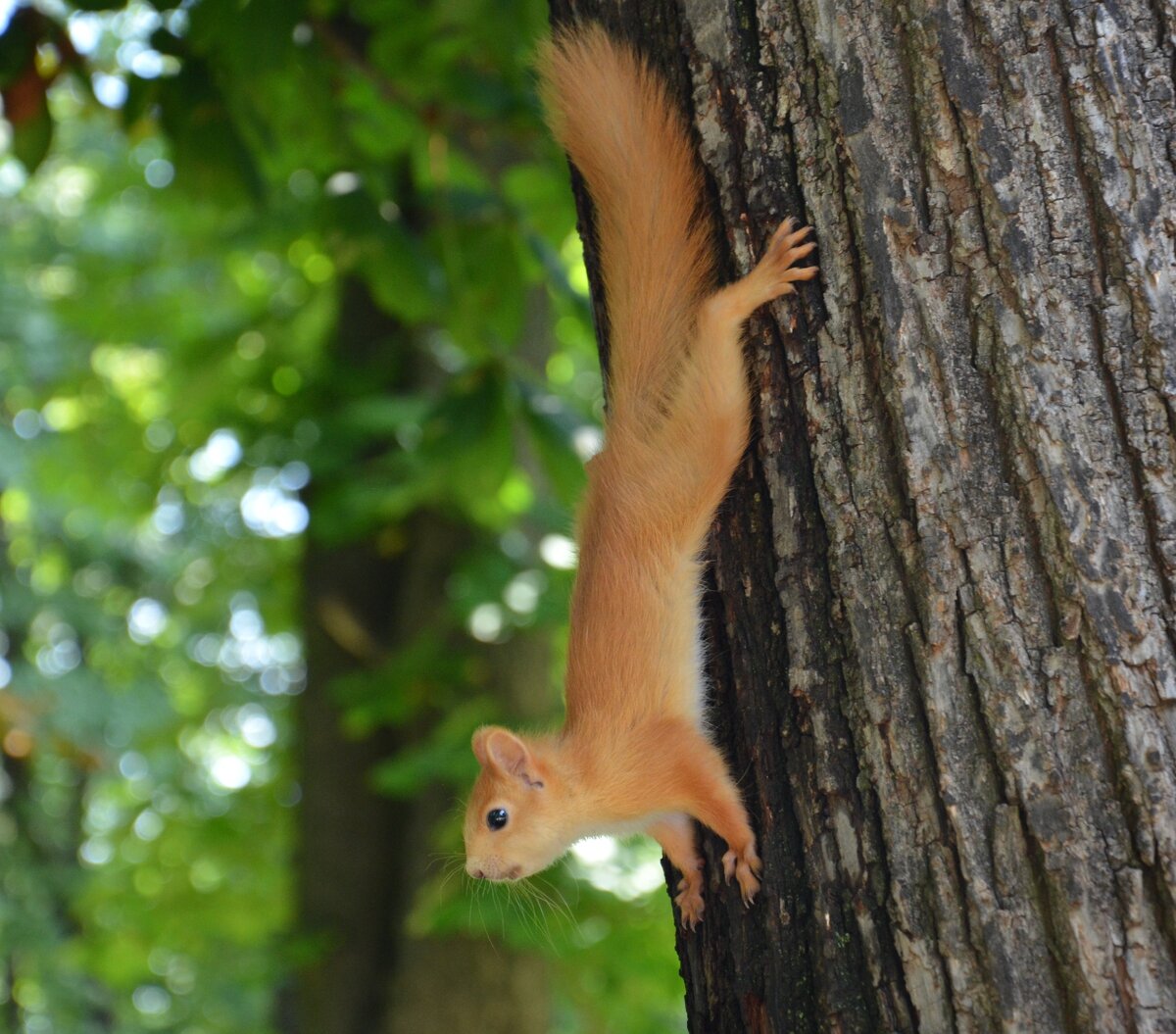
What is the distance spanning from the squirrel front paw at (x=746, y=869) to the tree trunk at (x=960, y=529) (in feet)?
0.07

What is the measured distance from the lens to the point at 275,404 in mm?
5473

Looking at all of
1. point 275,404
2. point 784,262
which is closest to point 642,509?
point 784,262

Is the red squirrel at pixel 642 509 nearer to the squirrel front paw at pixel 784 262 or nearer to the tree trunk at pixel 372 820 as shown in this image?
the squirrel front paw at pixel 784 262

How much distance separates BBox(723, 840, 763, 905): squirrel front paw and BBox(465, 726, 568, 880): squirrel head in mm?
709

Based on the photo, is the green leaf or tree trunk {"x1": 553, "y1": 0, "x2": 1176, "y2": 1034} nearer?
tree trunk {"x1": 553, "y1": 0, "x2": 1176, "y2": 1034}

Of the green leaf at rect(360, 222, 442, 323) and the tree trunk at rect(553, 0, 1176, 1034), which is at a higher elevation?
the green leaf at rect(360, 222, 442, 323)

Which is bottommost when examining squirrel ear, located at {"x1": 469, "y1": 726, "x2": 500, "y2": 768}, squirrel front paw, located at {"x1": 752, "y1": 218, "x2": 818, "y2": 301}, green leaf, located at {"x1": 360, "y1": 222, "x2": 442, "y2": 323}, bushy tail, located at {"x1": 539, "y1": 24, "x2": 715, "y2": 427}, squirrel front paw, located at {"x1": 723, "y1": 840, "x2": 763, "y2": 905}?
squirrel front paw, located at {"x1": 723, "y1": 840, "x2": 763, "y2": 905}

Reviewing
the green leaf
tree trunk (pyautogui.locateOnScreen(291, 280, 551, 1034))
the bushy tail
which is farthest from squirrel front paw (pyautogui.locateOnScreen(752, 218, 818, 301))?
tree trunk (pyautogui.locateOnScreen(291, 280, 551, 1034))

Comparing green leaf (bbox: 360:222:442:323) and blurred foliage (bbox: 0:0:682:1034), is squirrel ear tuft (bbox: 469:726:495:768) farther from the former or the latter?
green leaf (bbox: 360:222:442:323)

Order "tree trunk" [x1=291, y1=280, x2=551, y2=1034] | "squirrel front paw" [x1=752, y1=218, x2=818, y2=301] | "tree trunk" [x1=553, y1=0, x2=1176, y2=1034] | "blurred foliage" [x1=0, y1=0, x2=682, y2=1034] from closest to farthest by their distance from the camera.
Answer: "tree trunk" [x1=553, y1=0, x2=1176, y2=1034]
"squirrel front paw" [x1=752, y1=218, x2=818, y2=301]
"blurred foliage" [x1=0, y1=0, x2=682, y2=1034]
"tree trunk" [x1=291, y1=280, x2=551, y2=1034]

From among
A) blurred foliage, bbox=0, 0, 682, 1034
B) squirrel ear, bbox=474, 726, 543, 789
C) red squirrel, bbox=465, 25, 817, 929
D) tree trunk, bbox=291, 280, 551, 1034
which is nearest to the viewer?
red squirrel, bbox=465, 25, 817, 929

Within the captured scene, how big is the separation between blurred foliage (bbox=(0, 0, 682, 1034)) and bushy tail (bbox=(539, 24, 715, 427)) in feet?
2.26

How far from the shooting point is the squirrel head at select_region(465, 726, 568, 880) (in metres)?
2.31

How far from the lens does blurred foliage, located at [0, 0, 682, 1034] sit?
340 centimetres
